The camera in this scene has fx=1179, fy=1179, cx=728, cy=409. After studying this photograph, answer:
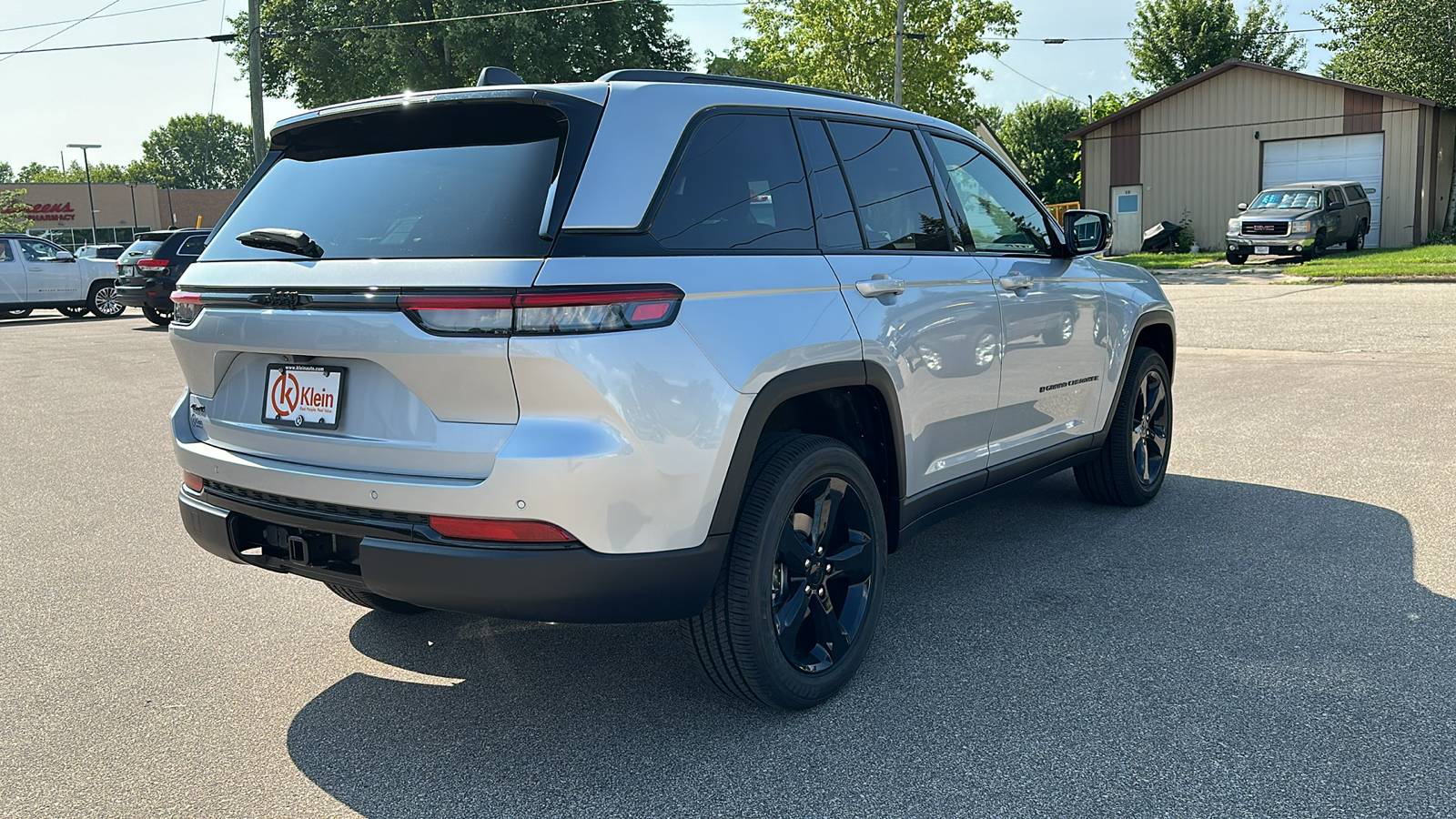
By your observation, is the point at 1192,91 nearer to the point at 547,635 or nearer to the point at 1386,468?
the point at 1386,468

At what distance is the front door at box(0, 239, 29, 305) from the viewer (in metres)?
23.0

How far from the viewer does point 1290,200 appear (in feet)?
91.4

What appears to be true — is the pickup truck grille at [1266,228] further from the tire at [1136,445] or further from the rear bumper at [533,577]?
the rear bumper at [533,577]

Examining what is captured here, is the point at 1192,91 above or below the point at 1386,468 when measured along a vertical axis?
above

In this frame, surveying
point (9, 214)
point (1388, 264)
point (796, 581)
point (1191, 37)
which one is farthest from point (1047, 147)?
point (796, 581)

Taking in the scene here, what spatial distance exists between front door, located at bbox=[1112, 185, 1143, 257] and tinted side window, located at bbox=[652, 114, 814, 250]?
112ft

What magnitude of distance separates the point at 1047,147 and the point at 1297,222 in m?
28.9

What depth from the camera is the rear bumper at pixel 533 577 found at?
2859mm

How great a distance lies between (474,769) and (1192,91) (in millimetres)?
35406

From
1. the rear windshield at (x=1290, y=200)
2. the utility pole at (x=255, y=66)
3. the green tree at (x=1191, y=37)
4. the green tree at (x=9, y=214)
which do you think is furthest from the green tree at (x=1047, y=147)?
the green tree at (x=9, y=214)

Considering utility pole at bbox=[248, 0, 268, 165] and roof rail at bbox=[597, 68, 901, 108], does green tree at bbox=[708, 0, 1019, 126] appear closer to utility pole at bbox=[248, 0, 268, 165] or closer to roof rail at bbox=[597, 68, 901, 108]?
utility pole at bbox=[248, 0, 268, 165]

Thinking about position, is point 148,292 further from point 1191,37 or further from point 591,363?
point 1191,37

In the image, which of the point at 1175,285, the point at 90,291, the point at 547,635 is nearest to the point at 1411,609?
the point at 547,635

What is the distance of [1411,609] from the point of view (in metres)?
4.15
